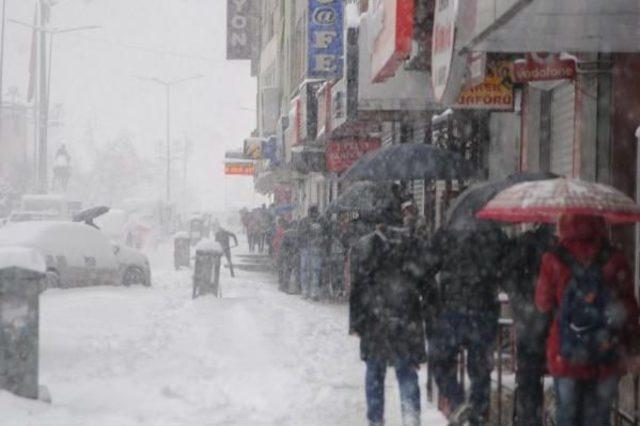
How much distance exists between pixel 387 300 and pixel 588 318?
2.60m

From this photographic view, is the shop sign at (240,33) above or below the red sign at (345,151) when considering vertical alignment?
above

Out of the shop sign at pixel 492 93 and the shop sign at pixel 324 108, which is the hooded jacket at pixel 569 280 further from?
the shop sign at pixel 324 108

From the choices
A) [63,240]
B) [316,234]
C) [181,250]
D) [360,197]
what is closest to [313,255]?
[316,234]

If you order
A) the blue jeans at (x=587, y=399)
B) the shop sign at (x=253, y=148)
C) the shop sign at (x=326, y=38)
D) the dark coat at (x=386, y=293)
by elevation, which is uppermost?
the shop sign at (x=326, y=38)

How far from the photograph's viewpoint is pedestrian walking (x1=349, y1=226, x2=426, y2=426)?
9039 millimetres

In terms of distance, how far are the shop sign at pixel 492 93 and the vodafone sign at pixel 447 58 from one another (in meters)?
3.80

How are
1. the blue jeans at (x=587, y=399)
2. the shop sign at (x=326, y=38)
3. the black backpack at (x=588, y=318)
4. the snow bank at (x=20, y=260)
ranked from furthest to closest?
1. the shop sign at (x=326, y=38)
2. the snow bank at (x=20, y=260)
3. the blue jeans at (x=587, y=399)
4. the black backpack at (x=588, y=318)

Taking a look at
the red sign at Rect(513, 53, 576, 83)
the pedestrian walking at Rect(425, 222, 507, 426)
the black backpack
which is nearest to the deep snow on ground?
the pedestrian walking at Rect(425, 222, 507, 426)

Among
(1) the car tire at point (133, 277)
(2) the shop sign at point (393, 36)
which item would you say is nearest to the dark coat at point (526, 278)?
(2) the shop sign at point (393, 36)

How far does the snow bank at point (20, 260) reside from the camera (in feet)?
35.0

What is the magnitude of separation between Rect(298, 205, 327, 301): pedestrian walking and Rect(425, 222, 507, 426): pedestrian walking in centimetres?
1521

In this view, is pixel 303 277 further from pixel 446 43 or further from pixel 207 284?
pixel 446 43

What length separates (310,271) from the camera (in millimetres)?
Result: 25203

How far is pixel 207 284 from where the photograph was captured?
78.4ft
